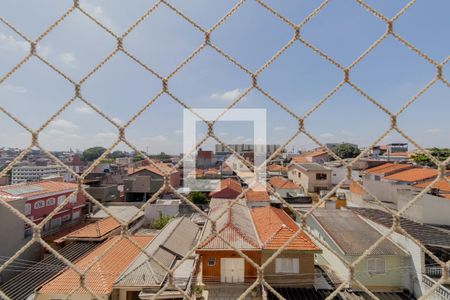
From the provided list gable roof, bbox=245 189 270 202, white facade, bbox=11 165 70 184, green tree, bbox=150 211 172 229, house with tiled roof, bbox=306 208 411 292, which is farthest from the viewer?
white facade, bbox=11 165 70 184

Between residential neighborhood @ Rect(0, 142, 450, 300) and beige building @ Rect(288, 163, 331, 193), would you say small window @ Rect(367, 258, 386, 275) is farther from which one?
beige building @ Rect(288, 163, 331, 193)

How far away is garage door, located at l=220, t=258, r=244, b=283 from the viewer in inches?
123

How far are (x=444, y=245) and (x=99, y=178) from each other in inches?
437

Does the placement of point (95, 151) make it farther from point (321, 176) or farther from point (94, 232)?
point (321, 176)

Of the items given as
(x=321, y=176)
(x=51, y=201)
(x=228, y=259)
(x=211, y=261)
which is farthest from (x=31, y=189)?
(x=321, y=176)

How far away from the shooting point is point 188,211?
8.34 m

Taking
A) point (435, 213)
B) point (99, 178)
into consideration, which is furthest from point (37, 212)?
point (435, 213)

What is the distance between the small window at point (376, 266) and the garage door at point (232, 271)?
6.59ft

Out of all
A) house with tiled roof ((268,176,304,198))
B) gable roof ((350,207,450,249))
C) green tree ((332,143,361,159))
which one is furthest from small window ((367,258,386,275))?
house with tiled roof ((268,176,304,198))

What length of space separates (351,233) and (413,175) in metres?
4.98

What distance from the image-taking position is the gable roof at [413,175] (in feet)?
23.7

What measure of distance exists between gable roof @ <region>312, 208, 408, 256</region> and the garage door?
1.57 meters

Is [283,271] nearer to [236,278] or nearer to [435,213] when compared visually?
[236,278]

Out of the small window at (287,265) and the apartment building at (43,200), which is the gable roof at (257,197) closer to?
the small window at (287,265)
